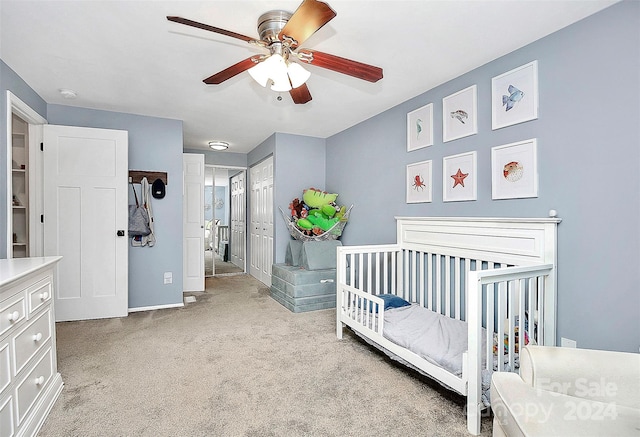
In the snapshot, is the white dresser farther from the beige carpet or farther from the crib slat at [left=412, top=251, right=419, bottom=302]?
the crib slat at [left=412, top=251, right=419, bottom=302]

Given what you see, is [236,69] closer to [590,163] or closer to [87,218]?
[590,163]

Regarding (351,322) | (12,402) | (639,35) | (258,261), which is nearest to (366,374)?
(351,322)

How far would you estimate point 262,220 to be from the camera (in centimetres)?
514

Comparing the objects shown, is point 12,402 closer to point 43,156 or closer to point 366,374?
point 366,374

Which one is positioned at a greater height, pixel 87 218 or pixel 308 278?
pixel 87 218

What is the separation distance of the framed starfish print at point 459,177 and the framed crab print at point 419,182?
0.18m

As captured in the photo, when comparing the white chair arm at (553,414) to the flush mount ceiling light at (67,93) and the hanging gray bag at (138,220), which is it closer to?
the hanging gray bag at (138,220)

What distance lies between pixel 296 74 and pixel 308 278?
2.37 metres

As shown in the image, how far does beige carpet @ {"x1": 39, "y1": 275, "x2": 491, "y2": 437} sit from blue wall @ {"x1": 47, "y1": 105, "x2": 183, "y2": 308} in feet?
2.08

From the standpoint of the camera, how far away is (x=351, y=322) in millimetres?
2674

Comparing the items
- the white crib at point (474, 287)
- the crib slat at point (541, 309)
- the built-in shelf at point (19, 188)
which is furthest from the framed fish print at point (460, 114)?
the built-in shelf at point (19, 188)

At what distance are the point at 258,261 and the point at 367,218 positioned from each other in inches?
90.9

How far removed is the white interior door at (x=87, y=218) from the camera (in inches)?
126

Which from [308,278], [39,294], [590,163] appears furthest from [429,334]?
[39,294]
